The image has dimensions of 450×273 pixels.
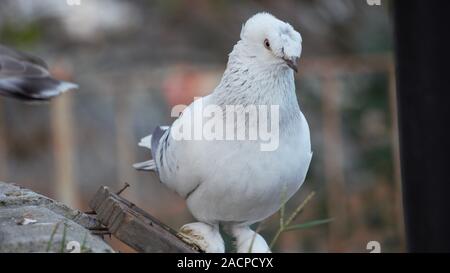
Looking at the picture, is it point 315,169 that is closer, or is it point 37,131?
point 315,169

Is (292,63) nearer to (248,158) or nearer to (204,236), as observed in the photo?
(248,158)

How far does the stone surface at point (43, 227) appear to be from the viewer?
1.87m

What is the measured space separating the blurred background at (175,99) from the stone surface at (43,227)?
2.52m

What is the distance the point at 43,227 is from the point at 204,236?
38cm

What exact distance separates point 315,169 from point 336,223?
1.27 ft

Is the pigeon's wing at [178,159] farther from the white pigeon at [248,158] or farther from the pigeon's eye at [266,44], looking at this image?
the pigeon's eye at [266,44]

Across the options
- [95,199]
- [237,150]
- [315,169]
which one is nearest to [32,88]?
[95,199]

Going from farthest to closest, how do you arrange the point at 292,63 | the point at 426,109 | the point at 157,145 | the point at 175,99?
the point at 175,99
the point at 157,145
the point at 292,63
the point at 426,109

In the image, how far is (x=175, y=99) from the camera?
544cm

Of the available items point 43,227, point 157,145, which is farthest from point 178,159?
point 43,227

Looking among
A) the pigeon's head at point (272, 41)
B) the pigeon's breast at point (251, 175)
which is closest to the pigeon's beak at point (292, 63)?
the pigeon's head at point (272, 41)

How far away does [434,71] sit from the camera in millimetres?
1612

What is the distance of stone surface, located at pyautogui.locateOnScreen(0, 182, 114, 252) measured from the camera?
1.87 metres
